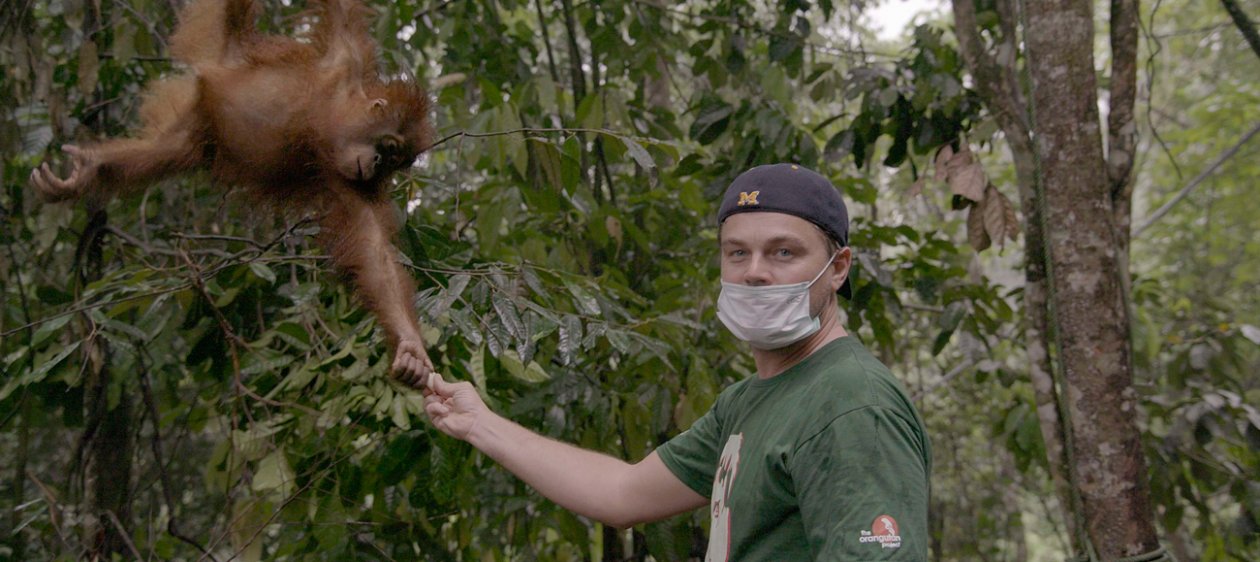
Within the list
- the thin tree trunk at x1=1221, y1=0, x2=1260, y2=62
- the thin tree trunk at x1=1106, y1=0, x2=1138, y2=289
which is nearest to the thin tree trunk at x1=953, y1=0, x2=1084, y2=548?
the thin tree trunk at x1=1106, y1=0, x2=1138, y2=289

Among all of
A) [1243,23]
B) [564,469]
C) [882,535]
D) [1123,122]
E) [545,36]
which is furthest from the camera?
[545,36]

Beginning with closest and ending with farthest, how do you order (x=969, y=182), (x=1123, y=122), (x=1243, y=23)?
(x=1123, y=122)
(x=1243, y=23)
(x=969, y=182)

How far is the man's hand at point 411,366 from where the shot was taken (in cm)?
170

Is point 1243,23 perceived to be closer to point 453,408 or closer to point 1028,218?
point 1028,218

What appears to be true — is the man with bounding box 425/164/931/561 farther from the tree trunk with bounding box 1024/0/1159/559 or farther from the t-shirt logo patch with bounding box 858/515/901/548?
the tree trunk with bounding box 1024/0/1159/559

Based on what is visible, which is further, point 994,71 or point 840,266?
point 994,71

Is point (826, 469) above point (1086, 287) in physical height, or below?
above

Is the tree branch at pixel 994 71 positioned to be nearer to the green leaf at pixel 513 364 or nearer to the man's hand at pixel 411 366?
the green leaf at pixel 513 364

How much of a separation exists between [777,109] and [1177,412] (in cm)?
206

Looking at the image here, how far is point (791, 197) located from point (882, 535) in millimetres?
517

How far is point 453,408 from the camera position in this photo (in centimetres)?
186

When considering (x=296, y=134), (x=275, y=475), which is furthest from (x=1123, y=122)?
(x=275, y=475)

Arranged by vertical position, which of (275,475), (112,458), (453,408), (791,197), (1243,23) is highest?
(1243,23)

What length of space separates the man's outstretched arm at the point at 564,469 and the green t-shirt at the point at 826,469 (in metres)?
0.26
